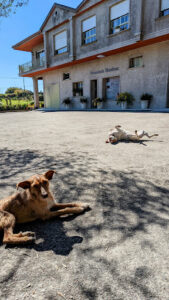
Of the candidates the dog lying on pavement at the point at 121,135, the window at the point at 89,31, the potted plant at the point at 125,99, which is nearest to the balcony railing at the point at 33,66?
the window at the point at 89,31

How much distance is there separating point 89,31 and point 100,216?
63.5ft

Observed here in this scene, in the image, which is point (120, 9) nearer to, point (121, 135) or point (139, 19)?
point (139, 19)

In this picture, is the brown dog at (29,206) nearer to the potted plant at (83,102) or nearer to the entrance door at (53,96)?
the potted plant at (83,102)

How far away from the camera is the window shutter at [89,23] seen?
17.1 m

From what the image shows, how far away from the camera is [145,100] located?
14586 millimetres

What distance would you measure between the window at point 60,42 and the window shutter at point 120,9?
6259 millimetres

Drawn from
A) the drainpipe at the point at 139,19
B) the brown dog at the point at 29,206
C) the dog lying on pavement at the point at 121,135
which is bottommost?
the brown dog at the point at 29,206

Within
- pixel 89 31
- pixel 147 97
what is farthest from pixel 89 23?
pixel 147 97

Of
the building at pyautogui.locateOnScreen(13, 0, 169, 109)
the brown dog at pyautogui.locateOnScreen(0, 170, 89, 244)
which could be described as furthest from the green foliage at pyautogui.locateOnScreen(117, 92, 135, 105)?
the brown dog at pyautogui.locateOnScreen(0, 170, 89, 244)

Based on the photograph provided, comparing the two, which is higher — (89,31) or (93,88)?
(89,31)

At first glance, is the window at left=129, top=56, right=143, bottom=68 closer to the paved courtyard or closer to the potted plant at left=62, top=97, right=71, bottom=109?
the potted plant at left=62, top=97, right=71, bottom=109

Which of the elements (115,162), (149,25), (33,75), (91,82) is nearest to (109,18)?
(149,25)

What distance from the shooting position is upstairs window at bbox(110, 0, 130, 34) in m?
14.6

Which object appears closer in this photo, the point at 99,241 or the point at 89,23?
the point at 99,241
